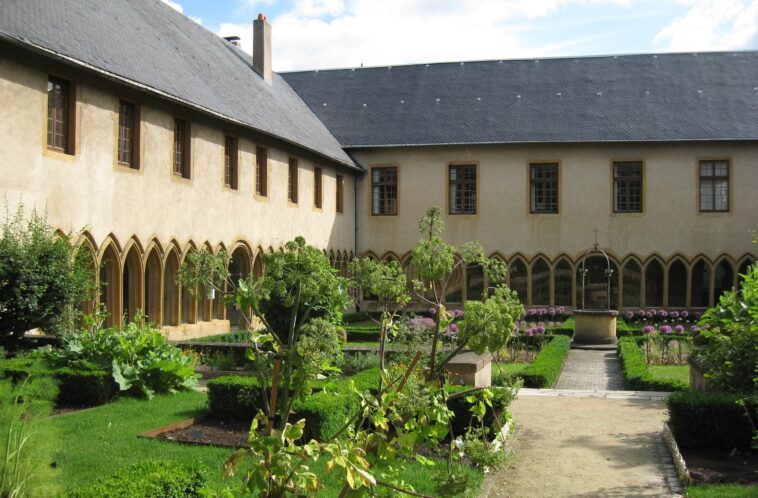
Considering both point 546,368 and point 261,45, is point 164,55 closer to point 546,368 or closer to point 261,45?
point 261,45

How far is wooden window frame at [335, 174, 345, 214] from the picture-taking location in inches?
1059

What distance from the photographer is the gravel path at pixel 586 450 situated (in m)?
6.90

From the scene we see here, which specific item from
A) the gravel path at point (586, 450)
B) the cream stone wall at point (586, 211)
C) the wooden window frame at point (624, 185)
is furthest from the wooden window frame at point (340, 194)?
the gravel path at point (586, 450)

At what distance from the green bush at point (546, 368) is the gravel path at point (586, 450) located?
0.97m

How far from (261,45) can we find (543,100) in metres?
9.84

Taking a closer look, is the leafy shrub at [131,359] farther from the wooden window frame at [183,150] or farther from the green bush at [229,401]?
the wooden window frame at [183,150]

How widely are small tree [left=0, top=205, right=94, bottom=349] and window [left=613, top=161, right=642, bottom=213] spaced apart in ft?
62.6

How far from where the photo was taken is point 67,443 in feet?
24.9

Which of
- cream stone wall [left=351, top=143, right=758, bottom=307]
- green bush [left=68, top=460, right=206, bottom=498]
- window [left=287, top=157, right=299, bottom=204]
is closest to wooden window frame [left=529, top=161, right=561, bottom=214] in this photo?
cream stone wall [left=351, top=143, right=758, bottom=307]

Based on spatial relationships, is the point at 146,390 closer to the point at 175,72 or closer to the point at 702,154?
the point at 175,72

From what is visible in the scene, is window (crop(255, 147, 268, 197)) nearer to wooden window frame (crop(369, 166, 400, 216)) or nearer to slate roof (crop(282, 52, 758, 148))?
slate roof (crop(282, 52, 758, 148))

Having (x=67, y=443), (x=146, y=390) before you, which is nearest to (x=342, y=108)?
(x=146, y=390)

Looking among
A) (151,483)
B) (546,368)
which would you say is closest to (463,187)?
(546,368)

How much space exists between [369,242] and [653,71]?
38.6 feet
